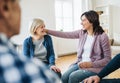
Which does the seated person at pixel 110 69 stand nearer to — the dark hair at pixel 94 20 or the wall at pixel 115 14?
the dark hair at pixel 94 20

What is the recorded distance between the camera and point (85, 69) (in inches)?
81.5

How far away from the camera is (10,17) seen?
0.32m

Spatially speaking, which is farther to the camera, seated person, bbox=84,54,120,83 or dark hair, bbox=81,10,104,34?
dark hair, bbox=81,10,104,34

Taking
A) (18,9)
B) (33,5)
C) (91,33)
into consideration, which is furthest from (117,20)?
(18,9)

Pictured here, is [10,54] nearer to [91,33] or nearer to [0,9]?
[0,9]

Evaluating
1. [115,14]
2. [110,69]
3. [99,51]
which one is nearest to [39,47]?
[99,51]

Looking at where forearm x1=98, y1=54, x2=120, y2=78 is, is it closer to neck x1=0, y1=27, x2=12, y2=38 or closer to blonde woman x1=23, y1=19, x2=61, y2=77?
blonde woman x1=23, y1=19, x2=61, y2=77

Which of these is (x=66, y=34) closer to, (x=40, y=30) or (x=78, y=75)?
(x=40, y=30)

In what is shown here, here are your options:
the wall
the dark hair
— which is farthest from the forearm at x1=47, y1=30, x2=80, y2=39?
the wall

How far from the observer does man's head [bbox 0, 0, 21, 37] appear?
1.03ft

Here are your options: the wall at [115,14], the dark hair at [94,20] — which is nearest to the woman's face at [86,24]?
the dark hair at [94,20]

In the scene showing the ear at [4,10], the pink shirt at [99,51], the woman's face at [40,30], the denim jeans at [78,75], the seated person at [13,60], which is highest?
the ear at [4,10]

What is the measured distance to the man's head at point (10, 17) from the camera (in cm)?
31

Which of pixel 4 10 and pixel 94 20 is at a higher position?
pixel 4 10
